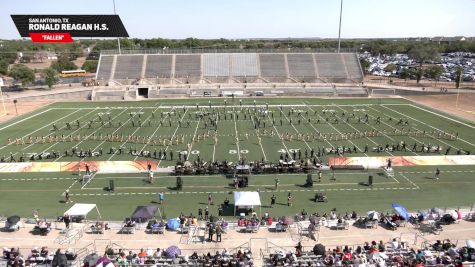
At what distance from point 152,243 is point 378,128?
3381 centimetres

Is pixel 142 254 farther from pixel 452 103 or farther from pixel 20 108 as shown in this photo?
pixel 452 103

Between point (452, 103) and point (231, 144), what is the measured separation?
1688 inches

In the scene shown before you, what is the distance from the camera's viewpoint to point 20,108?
60.0m

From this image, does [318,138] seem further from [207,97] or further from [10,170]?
[207,97]

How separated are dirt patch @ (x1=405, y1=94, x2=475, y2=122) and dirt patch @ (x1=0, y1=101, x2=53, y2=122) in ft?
204

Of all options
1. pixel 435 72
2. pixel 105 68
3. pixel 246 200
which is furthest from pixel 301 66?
pixel 246 200

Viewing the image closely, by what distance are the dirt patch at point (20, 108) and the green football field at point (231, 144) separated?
2152mm

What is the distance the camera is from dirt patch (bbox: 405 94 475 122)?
54291 millimetres

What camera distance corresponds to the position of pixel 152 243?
62.0 feet

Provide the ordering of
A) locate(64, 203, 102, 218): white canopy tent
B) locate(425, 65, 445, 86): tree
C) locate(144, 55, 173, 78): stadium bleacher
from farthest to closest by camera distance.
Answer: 1. locate(425, 65, 445, 86): tree
2. locate(144, 55, 173, 78): stadium bleacher
3. locate(64, 203, 102, 218): white canopy tent

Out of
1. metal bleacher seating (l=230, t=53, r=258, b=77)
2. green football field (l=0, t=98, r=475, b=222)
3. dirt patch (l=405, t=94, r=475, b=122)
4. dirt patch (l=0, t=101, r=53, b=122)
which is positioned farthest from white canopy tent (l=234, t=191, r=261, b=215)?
metal bleacher seating (l=230, t=53, r=258, b=77)

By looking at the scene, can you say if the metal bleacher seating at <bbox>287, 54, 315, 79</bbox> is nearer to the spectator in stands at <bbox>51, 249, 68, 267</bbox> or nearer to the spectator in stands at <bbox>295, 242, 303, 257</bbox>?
the spectator in stands at <bbox>295, 242, 303, 257</bbox>

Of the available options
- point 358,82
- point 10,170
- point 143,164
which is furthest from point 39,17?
point 358,82

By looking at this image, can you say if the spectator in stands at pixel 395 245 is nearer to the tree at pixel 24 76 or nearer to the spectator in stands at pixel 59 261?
the spectator in stands at pixel 59 261
